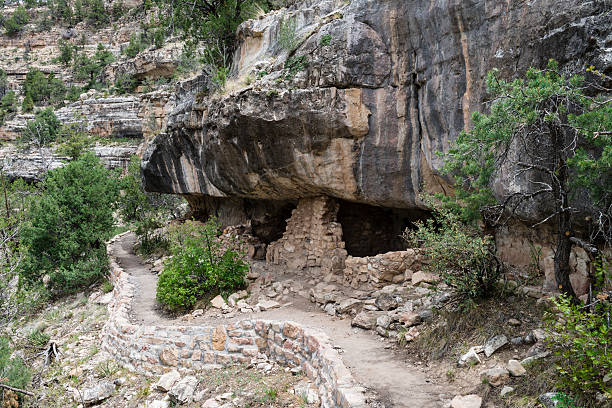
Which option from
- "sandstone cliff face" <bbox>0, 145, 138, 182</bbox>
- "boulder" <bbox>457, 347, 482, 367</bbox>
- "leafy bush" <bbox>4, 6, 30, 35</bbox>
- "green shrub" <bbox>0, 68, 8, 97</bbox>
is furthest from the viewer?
"leafy bush" <bbox>4, 6, 30, 35</bbox>

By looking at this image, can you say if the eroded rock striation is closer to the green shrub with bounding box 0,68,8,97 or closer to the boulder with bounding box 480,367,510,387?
the boulder with bounding box 480,367,510,387

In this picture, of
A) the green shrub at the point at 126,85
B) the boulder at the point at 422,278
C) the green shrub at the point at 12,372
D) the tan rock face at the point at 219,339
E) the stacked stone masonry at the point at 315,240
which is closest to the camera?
the tan rock face at the point at 219,339

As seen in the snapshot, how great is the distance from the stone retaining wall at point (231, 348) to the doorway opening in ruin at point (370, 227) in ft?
13.3

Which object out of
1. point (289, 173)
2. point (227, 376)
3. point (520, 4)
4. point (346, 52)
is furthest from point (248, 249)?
point (520, 4)

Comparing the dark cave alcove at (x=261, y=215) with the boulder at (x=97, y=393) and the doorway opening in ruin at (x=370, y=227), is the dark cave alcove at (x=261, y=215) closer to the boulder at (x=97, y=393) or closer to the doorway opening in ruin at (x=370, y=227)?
the doorway opening in ruin at (x=370, y=227)

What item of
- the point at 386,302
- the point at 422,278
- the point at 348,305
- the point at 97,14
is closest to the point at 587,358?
the point at 386,302

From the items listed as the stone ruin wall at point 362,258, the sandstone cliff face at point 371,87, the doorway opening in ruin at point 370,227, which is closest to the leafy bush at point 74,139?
the sandstone cliff face at point 371,87

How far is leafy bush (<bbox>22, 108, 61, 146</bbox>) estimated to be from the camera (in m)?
34.1

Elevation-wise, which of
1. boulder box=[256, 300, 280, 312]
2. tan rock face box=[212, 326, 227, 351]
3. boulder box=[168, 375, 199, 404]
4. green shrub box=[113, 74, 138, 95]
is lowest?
boulder box=[168, 375, 199, 404]

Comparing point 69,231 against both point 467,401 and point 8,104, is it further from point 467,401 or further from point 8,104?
point 8,104

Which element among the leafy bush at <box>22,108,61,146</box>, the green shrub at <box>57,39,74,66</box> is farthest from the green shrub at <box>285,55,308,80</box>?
the green shrub at <box>57,39,74,66</box>

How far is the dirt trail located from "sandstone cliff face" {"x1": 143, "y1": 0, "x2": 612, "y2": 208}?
2543 mm

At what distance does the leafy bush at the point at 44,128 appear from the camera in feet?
112

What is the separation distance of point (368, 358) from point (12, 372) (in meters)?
6.62
